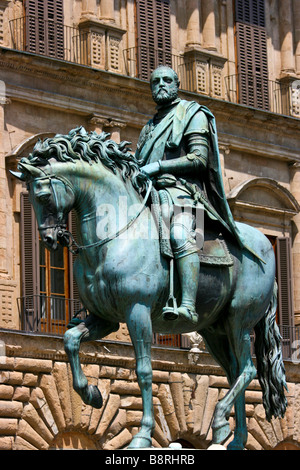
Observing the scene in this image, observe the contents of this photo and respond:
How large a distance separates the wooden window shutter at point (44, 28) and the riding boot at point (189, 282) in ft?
52.1

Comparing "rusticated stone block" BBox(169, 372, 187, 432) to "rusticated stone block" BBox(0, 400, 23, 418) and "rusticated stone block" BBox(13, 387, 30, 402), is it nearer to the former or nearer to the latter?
"rusticated stone block" BBox(13, 387, 30, 402)

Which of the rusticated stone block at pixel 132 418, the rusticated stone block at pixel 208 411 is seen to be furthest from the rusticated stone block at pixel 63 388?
the rusticated stone block at pixel 208 411

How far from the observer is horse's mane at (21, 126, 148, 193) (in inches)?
439

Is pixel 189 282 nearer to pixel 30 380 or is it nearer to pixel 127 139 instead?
pixel 30 380

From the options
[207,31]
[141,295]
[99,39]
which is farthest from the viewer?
[207,31]

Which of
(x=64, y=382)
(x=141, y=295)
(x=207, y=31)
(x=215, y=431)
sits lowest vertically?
(x=215, y=431)

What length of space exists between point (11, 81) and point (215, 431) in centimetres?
1557

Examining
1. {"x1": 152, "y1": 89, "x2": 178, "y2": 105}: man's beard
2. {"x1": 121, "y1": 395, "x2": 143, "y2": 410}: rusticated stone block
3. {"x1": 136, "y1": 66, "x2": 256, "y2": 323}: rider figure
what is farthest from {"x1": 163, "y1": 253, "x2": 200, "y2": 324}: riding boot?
{"x1": 121, "y1": 395, "x2": 143, "y2": 410}: rusticated stone block

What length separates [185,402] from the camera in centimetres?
2714

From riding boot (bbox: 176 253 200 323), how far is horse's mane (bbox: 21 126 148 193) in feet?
2.20

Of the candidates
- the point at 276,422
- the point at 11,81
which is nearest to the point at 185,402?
the point at 276,422

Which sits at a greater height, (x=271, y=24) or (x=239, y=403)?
(x=271, y=24)

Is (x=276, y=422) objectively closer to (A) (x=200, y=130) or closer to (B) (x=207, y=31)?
(B) (x=207, y=31)

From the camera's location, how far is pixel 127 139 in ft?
93.1
